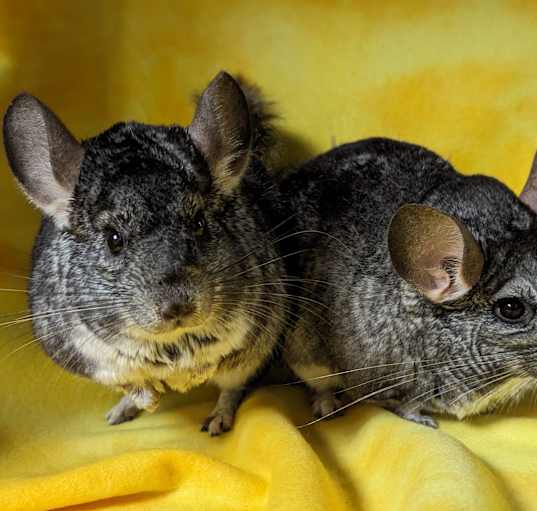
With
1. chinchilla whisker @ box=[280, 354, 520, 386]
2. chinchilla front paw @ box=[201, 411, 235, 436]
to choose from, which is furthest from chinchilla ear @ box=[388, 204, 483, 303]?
chinchilla front paw @ box=[201, 411, 235, 436]

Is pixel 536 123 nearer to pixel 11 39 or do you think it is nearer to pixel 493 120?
pixel 493 120

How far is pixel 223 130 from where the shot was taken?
232 cm

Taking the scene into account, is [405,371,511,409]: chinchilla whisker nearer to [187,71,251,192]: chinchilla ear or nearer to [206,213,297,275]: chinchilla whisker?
[206,213,297,275]: chinchilla whisker

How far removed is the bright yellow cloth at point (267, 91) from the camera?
8.63 ft

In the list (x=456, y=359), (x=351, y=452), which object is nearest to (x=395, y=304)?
(x=456, y=359)

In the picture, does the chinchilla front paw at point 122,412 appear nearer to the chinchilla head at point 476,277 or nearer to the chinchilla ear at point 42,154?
the chinchilla ear at point 42,154

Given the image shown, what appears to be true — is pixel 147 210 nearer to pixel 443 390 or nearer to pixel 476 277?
pixel 476 277

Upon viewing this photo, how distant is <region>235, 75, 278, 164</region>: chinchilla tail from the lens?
3127 mm

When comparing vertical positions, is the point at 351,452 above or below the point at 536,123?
below

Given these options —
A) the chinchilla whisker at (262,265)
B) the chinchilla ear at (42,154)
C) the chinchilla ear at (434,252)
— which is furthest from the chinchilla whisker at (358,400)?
the chinchilla ear at (42,154)

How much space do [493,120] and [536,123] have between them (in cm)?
17

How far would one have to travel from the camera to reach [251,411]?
2682mm

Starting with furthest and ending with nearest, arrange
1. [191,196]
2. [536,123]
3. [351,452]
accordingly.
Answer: [536,123] → [351,452] → [191,196]

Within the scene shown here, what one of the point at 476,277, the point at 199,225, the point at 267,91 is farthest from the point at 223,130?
the point at 267,91
